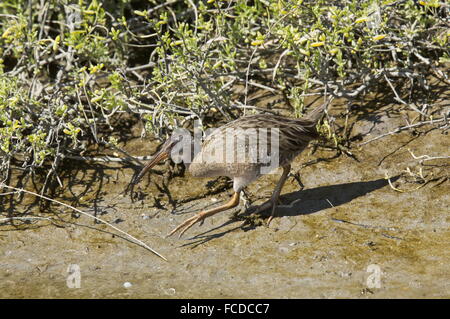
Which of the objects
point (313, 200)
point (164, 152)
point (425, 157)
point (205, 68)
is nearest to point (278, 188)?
point (313, 200)

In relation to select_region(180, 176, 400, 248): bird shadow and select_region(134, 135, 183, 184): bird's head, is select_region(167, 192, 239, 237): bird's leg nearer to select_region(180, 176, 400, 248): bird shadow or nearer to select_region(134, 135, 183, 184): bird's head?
select_region(180, 176, 400, 248): bird shadow

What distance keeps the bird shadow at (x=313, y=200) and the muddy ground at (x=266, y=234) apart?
0.01 meters

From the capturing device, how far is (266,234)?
5824mm

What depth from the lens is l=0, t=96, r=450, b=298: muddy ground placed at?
16.5 feet

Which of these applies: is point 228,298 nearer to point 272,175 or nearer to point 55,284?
point 55,284

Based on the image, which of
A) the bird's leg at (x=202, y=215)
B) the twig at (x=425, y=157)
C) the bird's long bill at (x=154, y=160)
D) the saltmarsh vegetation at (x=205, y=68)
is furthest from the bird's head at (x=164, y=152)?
the twig at (x=425, y=157)

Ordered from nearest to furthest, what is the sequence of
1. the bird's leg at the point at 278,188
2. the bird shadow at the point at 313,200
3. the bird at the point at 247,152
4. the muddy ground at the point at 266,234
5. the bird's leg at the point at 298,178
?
the muddy ground at the point at 266,234
the bird at the point at 247,152
the bird shadow at the point at 313,200
the bird's leg at the point at 278,188
the bird's leg at the point at 298,178

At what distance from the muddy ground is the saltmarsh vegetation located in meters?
0.35

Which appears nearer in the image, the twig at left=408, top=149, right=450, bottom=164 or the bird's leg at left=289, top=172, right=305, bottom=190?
the twig at left=408, top=149, right=450, bottom=164

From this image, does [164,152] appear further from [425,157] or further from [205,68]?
[425,157]

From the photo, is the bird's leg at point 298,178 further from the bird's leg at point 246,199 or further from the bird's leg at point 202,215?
the bird's leg at point 202,215

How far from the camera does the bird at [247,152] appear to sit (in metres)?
5.89

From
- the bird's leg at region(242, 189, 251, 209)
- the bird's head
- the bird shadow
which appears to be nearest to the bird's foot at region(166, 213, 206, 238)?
the bird shadow

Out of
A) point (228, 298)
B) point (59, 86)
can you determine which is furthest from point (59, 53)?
point (228, 298)
